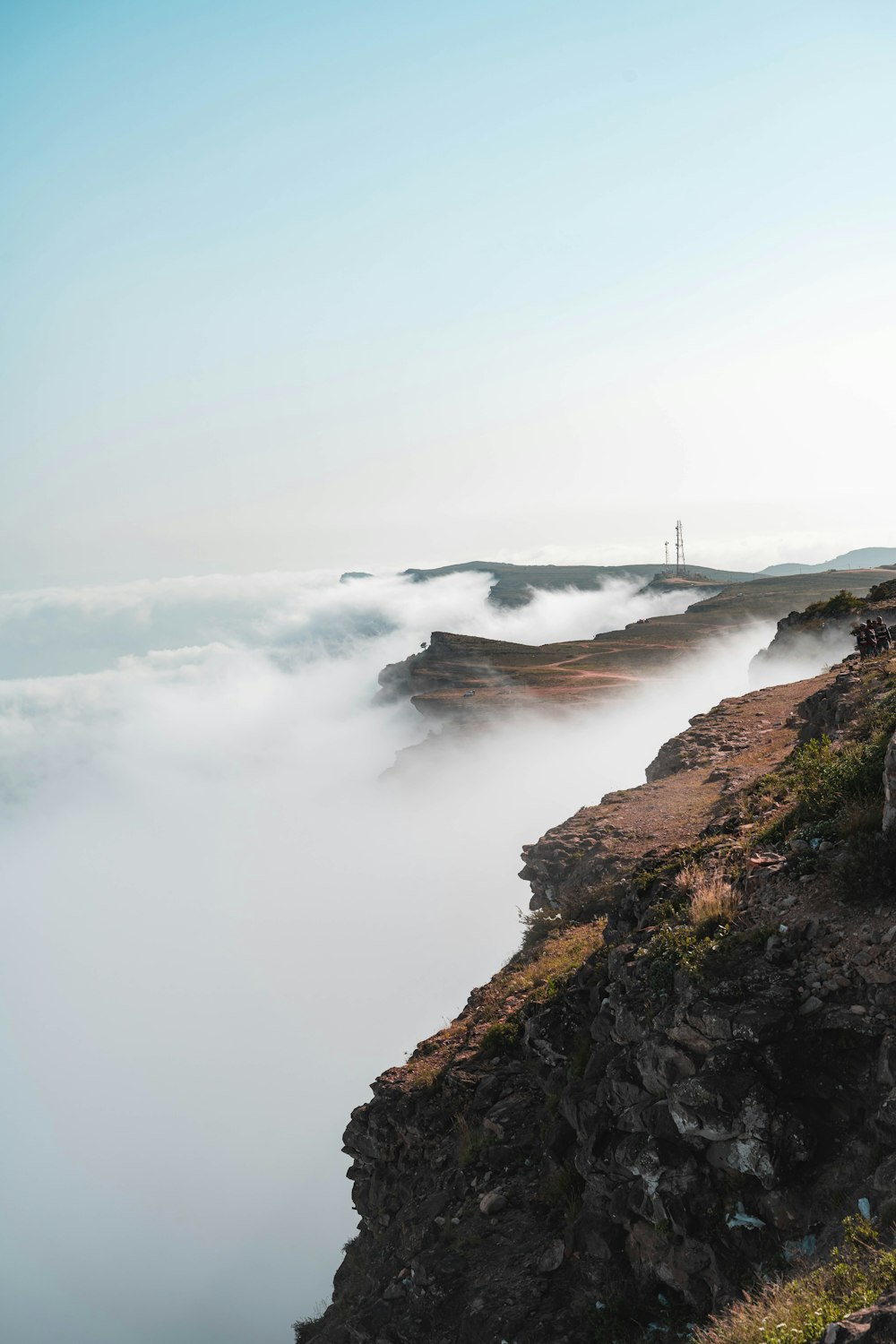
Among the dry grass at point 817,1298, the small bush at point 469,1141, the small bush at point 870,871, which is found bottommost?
the small bush at point 469,1141

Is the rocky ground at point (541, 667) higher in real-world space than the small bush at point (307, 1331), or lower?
higher

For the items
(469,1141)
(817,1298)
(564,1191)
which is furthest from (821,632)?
(817,1298)

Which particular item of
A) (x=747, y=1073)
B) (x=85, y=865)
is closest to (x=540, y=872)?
(x=747, y=1073)

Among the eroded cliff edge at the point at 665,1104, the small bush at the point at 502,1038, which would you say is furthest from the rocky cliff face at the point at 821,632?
the small bush at the point at 502,1038

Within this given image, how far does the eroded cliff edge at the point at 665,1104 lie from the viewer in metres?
5.80

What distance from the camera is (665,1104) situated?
6621 millimetres

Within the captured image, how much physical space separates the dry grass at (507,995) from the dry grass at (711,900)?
7.08ft

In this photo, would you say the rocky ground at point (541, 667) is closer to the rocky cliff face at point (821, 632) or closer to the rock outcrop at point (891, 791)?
the rocky cliff face at point (821, 632)

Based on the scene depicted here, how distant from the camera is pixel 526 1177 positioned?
8.36 meters

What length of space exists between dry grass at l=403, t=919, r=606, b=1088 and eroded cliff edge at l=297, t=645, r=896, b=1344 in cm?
6

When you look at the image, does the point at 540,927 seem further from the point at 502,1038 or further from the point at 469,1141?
the point at 469,1141

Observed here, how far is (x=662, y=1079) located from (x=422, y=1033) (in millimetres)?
32282

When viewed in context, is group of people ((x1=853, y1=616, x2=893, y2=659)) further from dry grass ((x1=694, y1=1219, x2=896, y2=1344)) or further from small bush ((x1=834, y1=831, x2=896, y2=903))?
dry grass ((x1=694, y1=1219, x2=896, y2=1344))

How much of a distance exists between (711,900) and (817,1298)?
3.75 metres
